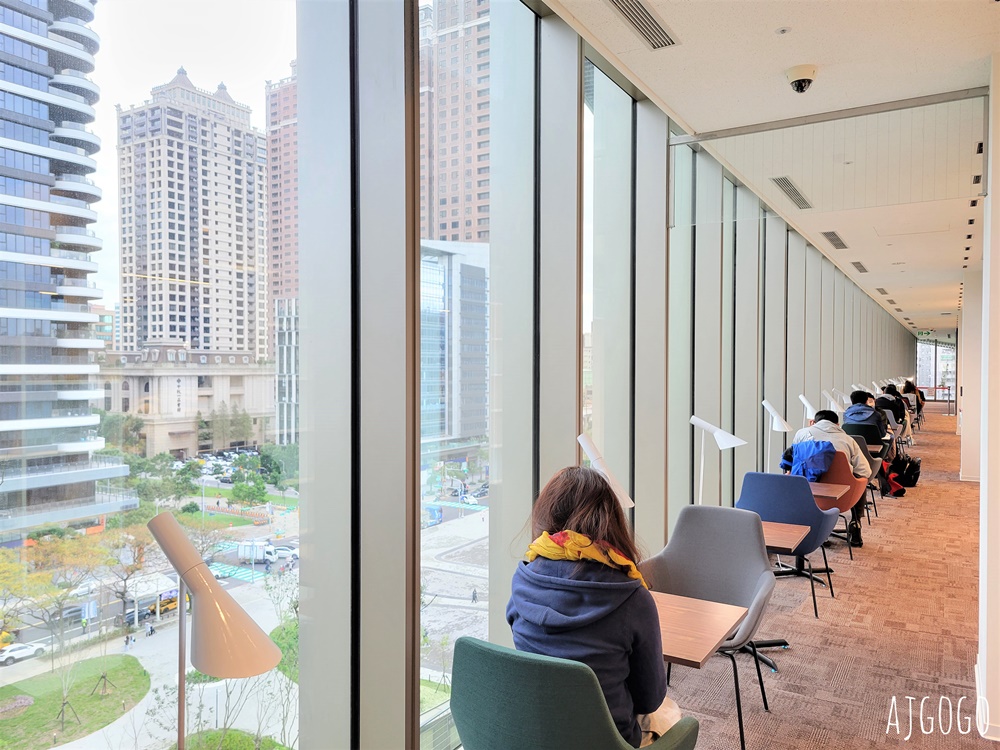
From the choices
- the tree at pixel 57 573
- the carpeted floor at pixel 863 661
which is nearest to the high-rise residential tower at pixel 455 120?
the tree at pixel 57 573

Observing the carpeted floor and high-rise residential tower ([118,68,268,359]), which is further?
the carpeted floor

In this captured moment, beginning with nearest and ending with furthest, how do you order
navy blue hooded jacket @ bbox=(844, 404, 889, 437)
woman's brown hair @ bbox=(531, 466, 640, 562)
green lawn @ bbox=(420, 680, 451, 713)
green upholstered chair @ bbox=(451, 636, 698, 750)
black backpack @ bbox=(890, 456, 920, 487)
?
1. green upholstered chair @ bbox=(451, 636, 698, 750)
2. woman's brown hair @ bbox=(531, 466, 640, 562)
3. green lawn @ bbox=(420, 680, 451, 713)
4. navy blue hooded jacket @ bbox=(844, 404, 889, 437)
5. black backpack @ bbox=(890, 456, 920, 487)

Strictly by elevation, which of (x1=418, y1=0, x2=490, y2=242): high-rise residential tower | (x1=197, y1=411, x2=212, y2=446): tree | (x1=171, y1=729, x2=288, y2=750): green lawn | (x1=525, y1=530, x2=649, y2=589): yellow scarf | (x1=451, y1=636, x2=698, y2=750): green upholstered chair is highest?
→ (x1=418, y1=0, x2=490, y2=242): high-rise residential tower

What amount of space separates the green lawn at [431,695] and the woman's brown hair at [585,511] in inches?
34.2

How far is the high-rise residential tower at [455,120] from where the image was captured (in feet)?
8.76

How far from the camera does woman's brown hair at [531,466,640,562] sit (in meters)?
1.91

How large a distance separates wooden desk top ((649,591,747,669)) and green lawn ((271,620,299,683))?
1.15m

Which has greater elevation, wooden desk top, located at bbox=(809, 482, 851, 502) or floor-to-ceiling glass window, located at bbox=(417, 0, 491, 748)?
floor-to-ceiling glass window, located at bbox=(417, 0, 491, 748)

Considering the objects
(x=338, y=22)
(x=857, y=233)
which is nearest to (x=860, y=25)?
(x=338, y=22)

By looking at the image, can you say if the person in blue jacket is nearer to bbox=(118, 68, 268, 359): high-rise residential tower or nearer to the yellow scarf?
the yellow scarf

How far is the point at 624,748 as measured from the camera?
1.61 metres

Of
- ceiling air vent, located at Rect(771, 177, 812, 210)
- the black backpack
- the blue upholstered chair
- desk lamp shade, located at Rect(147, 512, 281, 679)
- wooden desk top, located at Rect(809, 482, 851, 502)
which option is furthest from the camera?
the black backpack
